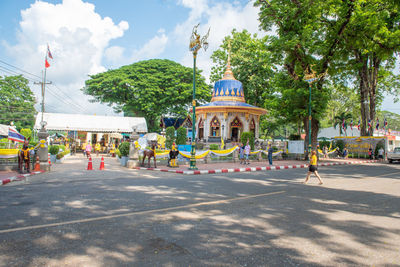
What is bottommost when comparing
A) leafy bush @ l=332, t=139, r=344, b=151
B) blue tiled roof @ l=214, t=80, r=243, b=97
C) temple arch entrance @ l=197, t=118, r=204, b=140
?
leafy bush @ l=332, t=139, r=344, b=151

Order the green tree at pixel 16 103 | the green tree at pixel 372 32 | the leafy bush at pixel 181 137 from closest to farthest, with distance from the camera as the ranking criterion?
1. the green tree at pixel 372 32
2. the leafy bush at pixel 181 137
3. the green tree at pixel 16 103

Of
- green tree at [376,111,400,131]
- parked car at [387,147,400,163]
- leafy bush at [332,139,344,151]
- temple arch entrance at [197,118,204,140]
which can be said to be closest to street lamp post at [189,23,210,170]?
temple arch entrance at [197,118,204,140]

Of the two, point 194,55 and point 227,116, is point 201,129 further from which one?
point 194,55

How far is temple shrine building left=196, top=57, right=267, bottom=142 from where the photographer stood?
30.4 m

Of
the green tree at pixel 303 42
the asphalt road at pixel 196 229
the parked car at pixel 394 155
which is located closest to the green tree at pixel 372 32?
the green tree at pixel 303 42

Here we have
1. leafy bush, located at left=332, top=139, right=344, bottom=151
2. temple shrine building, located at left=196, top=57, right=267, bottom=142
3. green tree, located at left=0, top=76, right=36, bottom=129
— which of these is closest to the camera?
temple shrine building, located at left=196, top=57, right=267, bottom=142

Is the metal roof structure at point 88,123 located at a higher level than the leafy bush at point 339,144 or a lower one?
higher

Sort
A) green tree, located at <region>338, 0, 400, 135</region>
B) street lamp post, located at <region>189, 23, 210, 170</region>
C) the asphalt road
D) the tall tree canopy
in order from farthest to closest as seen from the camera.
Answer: the tall tree canopy, green tree, located at <region>338, 0, 400, 135</region>, street lamp post, located at <region>189, 23, 210, 170</region>, the asphalt road

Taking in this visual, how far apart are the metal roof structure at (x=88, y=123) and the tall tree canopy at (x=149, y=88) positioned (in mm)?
4669

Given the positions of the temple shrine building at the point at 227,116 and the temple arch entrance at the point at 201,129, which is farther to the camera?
the temple arch entrance at the point at 201,129

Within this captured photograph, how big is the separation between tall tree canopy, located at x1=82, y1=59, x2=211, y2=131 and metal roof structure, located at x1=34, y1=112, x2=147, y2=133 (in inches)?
184

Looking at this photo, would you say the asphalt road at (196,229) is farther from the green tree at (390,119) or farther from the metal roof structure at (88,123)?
the green tree at (390,119)

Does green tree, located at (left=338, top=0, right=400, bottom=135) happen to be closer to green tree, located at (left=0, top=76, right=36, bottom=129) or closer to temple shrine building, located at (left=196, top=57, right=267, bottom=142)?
temple shrine building, located at (left=196, top=57, right=267, bottom=142)

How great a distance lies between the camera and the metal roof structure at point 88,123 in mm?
32688
